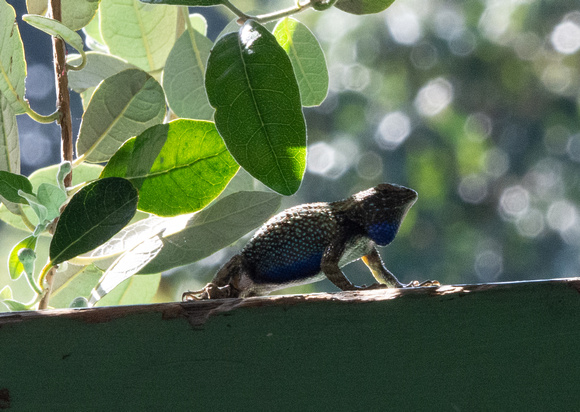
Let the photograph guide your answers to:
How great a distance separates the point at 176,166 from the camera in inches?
16.7

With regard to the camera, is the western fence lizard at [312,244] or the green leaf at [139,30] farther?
the green leaf at [139,30]

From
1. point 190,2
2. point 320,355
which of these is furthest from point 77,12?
point 320,355

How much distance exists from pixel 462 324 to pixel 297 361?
3.7 inches

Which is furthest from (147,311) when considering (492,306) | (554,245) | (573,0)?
(573,0)

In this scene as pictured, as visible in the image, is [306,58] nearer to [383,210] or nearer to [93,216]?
[383,210]

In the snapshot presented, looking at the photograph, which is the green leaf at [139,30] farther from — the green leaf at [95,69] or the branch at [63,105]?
the branch at [63,105]

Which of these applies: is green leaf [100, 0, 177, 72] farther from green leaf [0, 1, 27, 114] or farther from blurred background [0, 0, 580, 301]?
blurred background [0, 0, 580, 301]

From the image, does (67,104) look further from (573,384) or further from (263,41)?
(573,384)

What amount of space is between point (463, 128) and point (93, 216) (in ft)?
10.2

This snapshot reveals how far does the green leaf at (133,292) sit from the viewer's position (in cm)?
60

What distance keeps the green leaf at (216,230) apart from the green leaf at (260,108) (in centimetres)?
9

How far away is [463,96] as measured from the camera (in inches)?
136

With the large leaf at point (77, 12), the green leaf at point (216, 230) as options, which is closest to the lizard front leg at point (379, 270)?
the green leaf at point (216, 230)

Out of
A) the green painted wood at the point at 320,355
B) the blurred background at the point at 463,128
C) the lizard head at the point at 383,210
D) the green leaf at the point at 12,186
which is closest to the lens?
the green painted wood at the point at 320,355
